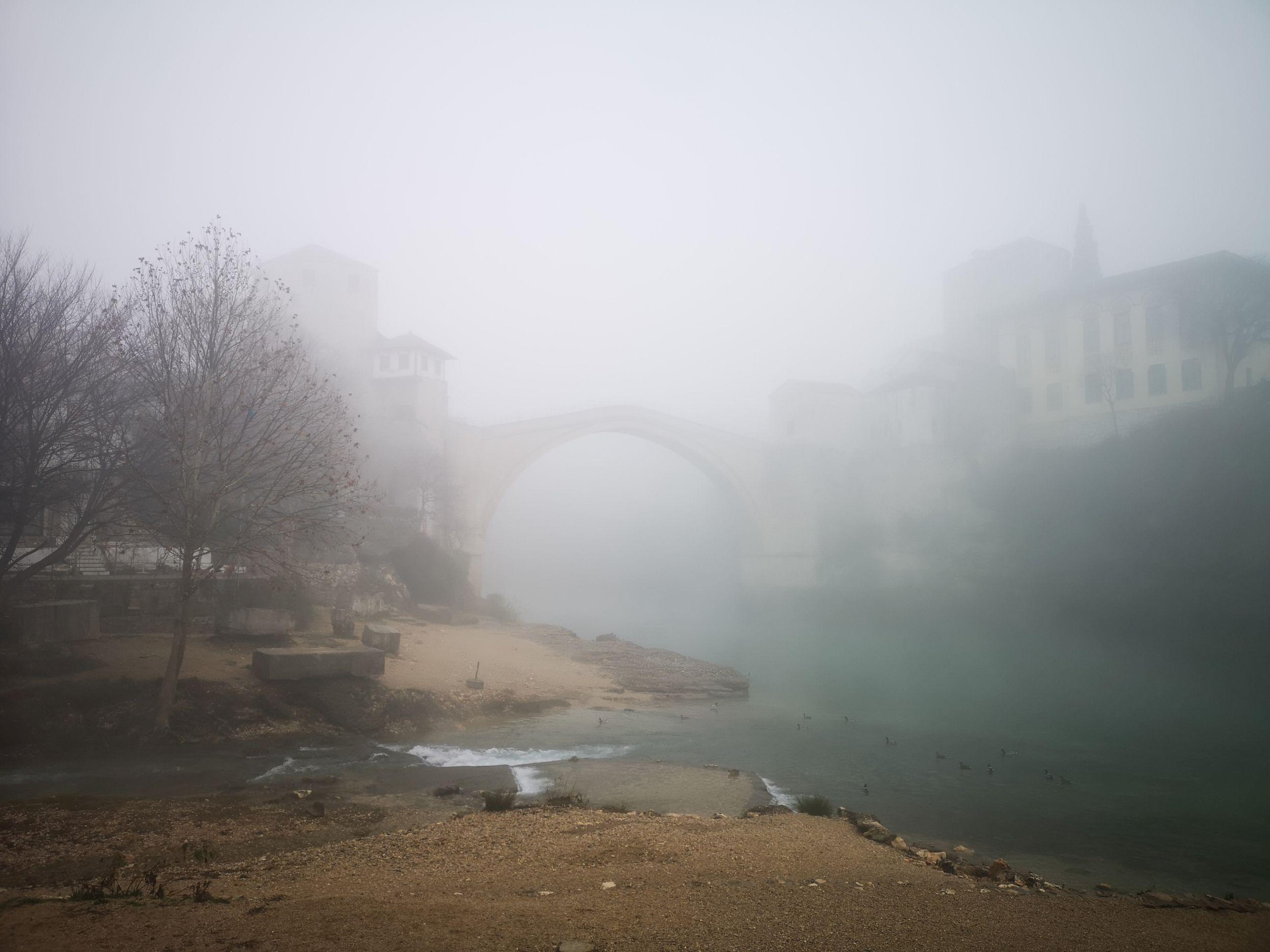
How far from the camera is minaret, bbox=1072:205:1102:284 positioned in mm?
46688

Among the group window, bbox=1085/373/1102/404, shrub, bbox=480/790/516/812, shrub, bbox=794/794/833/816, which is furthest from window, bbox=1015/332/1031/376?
shrub, bbox=480/790/516/812

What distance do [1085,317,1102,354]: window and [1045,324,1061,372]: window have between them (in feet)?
4.99

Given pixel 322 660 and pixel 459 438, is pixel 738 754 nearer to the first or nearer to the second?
pixel 322 660

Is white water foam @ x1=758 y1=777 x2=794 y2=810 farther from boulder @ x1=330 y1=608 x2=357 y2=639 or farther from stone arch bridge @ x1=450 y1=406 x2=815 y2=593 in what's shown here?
stone arch bridge @ x1=450 y1=406 x2=815 y2=593

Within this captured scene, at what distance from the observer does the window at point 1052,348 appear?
35.0m

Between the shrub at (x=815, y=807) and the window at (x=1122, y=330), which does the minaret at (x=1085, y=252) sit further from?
the shrub at (x=815, y=807)

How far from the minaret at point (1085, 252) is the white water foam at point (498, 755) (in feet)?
159

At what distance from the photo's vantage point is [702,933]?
11.4 feet

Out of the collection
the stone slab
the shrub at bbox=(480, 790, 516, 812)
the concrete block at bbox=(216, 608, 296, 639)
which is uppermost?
the concrete block at bbox=(216, 608, 296, 639)

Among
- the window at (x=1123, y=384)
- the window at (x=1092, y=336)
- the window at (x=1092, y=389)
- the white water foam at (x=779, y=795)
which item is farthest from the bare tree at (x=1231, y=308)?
the white water foam at (x=779, y=795)

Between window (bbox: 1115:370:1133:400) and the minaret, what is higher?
the minaret

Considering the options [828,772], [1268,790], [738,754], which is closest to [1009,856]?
[828,772]

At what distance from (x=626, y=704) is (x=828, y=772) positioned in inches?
182

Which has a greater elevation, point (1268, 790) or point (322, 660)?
point (322, 660)
